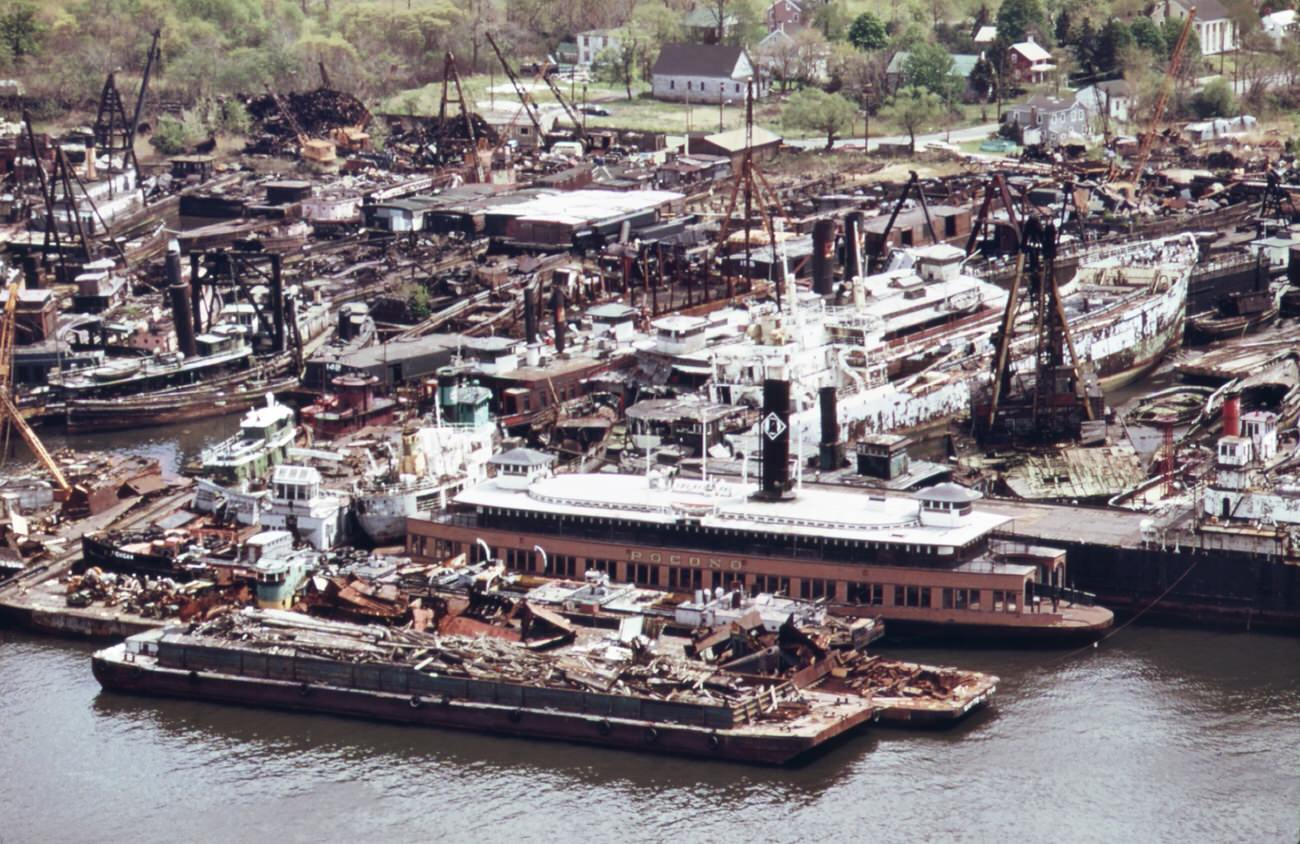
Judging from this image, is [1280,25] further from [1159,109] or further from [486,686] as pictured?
[486,686]

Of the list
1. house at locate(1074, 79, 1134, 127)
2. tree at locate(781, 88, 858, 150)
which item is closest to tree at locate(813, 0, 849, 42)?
tree at locate(781, 88, 858, 150)

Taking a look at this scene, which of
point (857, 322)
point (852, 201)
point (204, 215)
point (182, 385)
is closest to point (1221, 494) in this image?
point (857, 322)

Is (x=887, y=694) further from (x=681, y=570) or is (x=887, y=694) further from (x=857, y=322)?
(x=857, y=322)

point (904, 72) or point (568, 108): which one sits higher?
point (904, 72)

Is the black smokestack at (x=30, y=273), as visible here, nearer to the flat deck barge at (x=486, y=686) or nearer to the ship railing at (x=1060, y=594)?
the flat deck barge at (x=486, y=686)

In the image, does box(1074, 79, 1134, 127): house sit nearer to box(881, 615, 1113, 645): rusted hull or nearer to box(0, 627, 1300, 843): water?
box(881, 615, 1113, 645): rusted hull

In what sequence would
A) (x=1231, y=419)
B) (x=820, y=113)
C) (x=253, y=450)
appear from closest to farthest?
(x=1231, y=419) < (x=253, y=450) < (x=820, y=113)

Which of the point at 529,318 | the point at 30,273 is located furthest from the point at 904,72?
the point at 529,318

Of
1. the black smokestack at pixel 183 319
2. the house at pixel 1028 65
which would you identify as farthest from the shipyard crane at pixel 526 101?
the black smokestack at pixel 183 319
